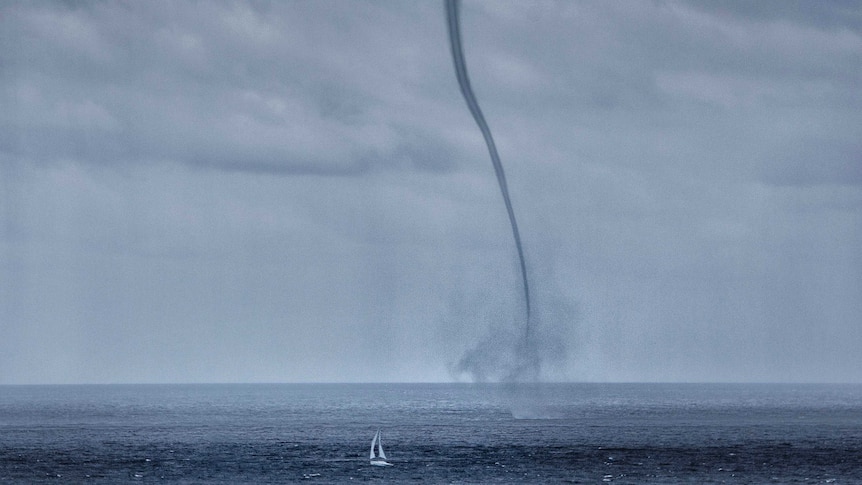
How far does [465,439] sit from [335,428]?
36.2m

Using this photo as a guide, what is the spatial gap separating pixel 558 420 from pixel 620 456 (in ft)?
262

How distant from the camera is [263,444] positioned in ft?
434

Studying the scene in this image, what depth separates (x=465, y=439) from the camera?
140125 mm

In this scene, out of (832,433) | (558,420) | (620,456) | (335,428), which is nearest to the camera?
(620,456)

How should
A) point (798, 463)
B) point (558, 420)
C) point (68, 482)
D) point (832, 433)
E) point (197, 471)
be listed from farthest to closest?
point (558, 420) → point (832, 433) → point (798, 463) → point (197, 471) → point (68, 482)

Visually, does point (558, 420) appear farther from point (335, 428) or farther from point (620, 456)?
point (620, 456)

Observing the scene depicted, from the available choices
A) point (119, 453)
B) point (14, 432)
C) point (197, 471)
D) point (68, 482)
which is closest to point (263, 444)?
point (119, 453)

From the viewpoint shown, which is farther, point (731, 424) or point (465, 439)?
point (731, 424)

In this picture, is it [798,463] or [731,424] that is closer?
[798,463]

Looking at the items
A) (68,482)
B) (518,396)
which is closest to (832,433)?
(518,396)

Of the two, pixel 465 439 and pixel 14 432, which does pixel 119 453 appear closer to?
pixel 465 439

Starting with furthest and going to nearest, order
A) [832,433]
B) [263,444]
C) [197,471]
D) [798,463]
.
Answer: [832,433], [263,444], [798,463], [197,471]

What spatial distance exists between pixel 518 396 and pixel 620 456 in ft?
146

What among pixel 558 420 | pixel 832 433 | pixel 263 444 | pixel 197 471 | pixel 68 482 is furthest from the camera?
pixel 558 420
